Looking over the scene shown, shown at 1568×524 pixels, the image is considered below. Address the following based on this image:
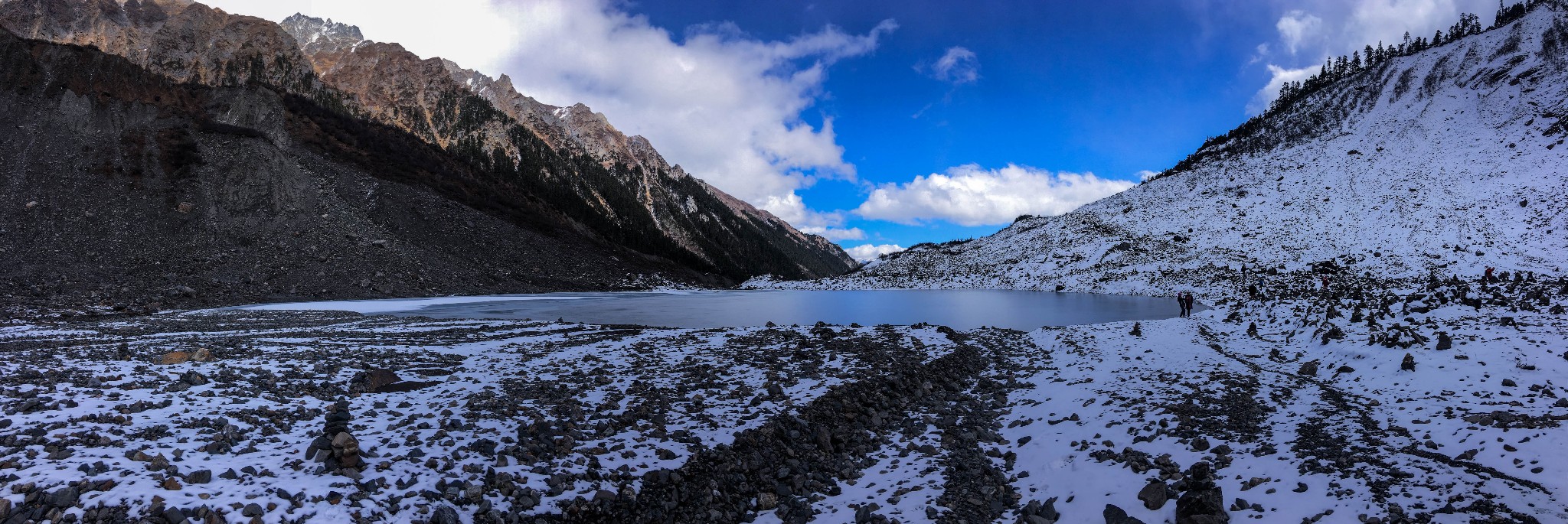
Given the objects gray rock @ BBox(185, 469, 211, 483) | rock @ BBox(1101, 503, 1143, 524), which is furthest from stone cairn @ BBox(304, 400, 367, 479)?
rock @ BBox(1101, 503, 1143, 524)

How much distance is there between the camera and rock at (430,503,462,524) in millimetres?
6737

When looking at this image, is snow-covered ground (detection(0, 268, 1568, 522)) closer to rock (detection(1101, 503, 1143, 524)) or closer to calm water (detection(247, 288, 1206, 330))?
rock (detection(1101, 503, 1143, 524))

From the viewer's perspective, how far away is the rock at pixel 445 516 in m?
6.74

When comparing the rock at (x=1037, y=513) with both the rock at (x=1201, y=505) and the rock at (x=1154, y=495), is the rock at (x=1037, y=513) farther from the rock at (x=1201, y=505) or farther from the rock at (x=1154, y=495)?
the rock at (x=1201, y=505)

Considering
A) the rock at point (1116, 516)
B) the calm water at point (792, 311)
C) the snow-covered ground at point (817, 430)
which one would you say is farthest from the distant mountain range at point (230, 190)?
the rock at point (1116, 516)

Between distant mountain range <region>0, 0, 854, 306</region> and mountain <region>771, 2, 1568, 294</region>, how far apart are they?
197ft

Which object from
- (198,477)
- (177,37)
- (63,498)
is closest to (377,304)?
(198,477)

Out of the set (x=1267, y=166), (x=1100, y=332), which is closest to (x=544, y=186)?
(x=1100, y=332)

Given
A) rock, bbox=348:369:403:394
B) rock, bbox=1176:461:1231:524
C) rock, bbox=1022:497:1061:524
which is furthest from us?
rock, bbox=348:369:403:394

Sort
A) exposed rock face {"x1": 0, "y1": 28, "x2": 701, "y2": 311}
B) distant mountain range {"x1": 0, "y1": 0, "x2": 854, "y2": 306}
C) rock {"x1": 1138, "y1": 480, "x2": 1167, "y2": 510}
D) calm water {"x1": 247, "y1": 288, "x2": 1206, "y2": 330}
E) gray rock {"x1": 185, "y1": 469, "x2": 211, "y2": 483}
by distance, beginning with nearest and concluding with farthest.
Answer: gray rock {"x1": 185, "y1": 469, "x2": 211, "y2": 483} < rock {"x1": 1138, "y1": 480, "x2": 1167, "y2": 510} < calm water {"x1": 247, "y1": 288, "x2": 1206, "y2": 330} < exposed rock face {"x1": 0, "y1": 28, "x2": 701, "y2": 311} < distant mountain range {"x1": 0, "y1": 0, "x2": 854, "y2": 306}

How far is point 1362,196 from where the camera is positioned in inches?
2884

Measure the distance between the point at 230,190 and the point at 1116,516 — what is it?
2948 inches

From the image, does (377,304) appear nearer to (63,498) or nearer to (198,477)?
(198,477)

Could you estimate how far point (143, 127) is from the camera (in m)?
59.2
